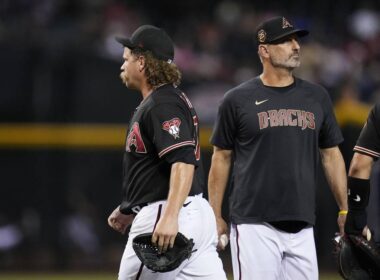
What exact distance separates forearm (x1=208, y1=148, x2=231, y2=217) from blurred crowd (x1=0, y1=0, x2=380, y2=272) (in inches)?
175

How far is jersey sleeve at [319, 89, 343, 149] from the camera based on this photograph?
567 centimetres

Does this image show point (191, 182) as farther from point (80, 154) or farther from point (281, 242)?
point (80, 154)

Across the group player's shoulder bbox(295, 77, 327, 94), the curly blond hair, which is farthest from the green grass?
the curly blond hair

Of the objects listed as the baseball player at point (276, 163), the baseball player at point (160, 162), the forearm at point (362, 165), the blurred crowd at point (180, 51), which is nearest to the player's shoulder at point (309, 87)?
the baseball player at point (276, 163)

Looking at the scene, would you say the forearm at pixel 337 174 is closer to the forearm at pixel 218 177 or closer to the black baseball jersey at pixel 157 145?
→ the forearm at pixel 218 177

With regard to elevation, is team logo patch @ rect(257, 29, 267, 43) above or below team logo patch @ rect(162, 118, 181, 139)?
above

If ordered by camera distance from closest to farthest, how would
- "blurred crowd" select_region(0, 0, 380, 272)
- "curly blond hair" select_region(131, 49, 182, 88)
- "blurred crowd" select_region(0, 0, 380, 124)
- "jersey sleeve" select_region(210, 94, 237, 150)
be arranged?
1. "curly blond hair" select_region(131, 49, 182, 88)
2. "jersey sleeve" select_region(210, 94, 237, 150)
3. "blurred crowd" select_region(0, 0, 380, 272)
4. "blurred crowd" select_region(0, 0, 380, 124)

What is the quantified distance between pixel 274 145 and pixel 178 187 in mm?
1185

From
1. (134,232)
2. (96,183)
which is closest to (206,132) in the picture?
(96,183)

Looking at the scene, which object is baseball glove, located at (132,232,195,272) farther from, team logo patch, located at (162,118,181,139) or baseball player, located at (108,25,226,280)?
team logo patch, located at (162,118,181,139)

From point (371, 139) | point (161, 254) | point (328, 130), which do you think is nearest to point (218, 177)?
point (328, 130)

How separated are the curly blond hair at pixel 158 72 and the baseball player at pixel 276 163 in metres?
0.84

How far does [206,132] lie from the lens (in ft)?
37.0

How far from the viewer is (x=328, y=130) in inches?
223
